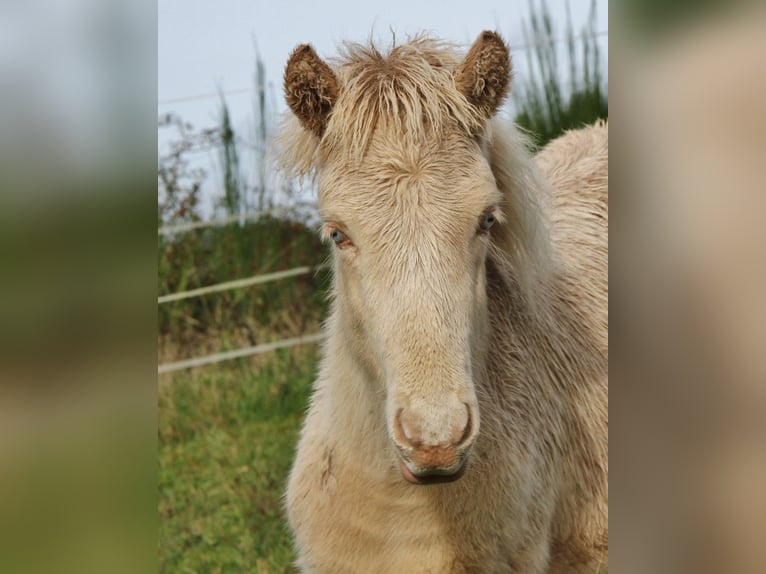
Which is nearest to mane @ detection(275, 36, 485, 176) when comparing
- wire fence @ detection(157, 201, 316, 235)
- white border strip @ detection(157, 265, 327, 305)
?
white border strip @ detection(157, 265, 327, 305)

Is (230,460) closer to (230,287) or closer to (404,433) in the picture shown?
(230,287)

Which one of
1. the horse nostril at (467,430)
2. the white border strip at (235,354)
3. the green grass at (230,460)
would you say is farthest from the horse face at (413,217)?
the white border strip at (235,354)

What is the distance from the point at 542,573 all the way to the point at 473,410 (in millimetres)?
955

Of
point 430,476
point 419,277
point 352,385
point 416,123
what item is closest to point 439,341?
point 419,277

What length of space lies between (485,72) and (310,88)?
1.52ft

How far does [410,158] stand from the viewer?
215cm

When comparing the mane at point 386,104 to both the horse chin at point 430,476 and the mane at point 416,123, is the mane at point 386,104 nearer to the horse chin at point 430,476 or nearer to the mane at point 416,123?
the mane at point 416,123

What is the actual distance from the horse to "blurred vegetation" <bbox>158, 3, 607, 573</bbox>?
5.84 feet

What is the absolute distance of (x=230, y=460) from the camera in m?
4.80

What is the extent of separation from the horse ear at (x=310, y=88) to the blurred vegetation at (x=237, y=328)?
2.06 m

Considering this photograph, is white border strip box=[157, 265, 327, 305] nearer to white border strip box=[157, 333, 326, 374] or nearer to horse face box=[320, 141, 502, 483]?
white border strip box=[157, 333, 326, 374]

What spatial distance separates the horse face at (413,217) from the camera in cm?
187
